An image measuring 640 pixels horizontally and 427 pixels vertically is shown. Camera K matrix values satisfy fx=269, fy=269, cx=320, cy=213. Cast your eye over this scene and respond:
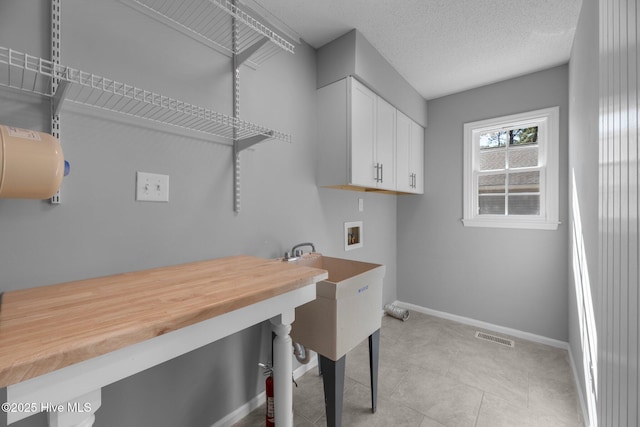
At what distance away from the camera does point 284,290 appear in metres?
0.98

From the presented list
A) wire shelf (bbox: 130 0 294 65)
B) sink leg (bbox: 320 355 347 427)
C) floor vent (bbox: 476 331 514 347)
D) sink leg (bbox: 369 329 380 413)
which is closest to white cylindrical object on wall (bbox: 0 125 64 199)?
wire shelf (bbox: 130 0 294 65)

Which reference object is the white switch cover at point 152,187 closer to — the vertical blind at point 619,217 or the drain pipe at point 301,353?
the drain pipe at point 301,353

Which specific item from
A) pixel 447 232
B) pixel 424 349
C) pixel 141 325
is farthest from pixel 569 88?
pixel 141 325

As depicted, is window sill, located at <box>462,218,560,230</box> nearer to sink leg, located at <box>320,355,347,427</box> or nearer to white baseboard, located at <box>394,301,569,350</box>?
white baseboard, located at <box>394,301,569,350</box>

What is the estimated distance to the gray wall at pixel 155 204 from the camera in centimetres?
96

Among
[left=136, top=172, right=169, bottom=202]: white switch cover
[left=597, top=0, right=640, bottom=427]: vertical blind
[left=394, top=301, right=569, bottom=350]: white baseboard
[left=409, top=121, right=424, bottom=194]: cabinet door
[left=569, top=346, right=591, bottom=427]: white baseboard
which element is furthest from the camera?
[left=409, top=121, right=424, bottom=194]: cabinet door

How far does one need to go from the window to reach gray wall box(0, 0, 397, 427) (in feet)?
6.40

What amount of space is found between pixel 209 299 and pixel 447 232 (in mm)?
2785

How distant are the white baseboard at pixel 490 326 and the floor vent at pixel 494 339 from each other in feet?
0.46

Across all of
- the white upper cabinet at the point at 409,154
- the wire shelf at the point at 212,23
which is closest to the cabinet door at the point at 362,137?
the white upper cabinet at the point at 409,154

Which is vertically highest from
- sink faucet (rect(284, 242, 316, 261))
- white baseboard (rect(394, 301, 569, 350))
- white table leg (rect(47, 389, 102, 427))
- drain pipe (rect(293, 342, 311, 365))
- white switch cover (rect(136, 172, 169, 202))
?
white switch cover (rect(136, 172, 169, 202))

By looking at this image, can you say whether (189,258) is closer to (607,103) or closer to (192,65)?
(192,65)

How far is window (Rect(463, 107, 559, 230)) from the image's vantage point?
8.00ft

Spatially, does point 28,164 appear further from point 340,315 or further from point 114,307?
point 340,315
